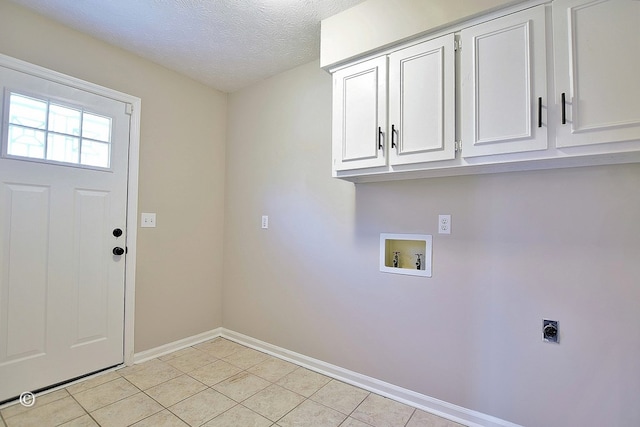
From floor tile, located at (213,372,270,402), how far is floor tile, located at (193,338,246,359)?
1.42 feet

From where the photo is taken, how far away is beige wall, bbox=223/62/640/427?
147 centimetres

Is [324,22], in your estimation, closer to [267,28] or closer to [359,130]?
[267,28]

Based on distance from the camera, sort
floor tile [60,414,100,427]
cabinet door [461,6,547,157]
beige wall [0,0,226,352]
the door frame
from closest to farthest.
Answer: cabinet door [461,6,547,157], floor tile [60,414,100,427], beige wall [0,0,226,352], the door frame

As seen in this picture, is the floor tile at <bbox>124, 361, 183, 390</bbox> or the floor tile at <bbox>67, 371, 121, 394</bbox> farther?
the floor tile at <bbox>124, 361, 183, 390</bbox>

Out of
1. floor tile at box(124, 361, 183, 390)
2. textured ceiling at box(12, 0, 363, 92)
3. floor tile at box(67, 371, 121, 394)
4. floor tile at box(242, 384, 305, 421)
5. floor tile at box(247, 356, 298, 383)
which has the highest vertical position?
textured ceiling at box(12, 0, 363, 92)

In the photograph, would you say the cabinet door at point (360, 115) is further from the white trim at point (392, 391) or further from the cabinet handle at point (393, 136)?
the white trim at point (392, 391)

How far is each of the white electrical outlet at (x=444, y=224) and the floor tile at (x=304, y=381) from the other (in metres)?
1.36

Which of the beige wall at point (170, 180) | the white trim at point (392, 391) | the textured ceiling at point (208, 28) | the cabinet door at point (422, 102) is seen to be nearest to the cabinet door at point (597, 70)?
the cabinet door at point (422, 102)

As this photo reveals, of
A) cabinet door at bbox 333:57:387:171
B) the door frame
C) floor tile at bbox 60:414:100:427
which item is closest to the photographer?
floor tile at bbox 60:414:100:427

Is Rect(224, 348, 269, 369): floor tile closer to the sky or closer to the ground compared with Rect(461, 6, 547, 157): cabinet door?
A: closer to the ground

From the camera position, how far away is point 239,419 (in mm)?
1800

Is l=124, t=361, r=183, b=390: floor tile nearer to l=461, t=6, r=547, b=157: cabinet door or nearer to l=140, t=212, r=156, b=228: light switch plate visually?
l=140, t=212, r=156, b=228: light switch plate

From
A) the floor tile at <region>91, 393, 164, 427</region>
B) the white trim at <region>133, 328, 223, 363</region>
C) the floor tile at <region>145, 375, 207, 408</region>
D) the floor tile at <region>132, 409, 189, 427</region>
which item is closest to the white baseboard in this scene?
the white trim at <region>133, 328, 223, 363</region>

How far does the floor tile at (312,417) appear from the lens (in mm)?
1765
